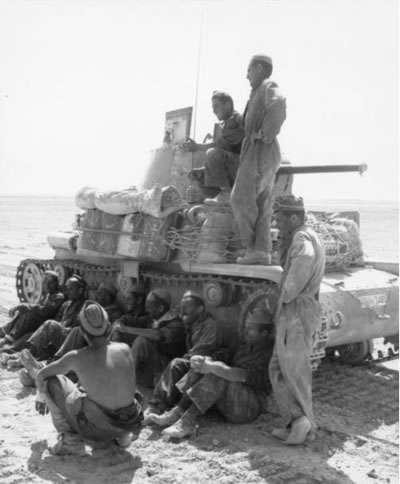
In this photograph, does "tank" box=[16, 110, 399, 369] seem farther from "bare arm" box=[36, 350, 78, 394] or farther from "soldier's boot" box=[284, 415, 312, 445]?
"bare arm" box=[36, 350, 78, 394]

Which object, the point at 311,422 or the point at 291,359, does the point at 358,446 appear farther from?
the point at 291,359

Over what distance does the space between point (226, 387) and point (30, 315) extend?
12.7 feet

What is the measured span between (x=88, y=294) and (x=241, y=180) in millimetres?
3745

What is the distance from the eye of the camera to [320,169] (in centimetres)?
823

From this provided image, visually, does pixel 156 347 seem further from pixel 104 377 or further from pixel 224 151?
pixel 224 151

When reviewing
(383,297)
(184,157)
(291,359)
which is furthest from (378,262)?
(291,359)

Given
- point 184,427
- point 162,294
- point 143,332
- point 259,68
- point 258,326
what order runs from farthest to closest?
point 162,294 < point 143,332 < point 259,68 < point 258,326 < point 184,427

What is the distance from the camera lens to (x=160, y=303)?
8.00 metres

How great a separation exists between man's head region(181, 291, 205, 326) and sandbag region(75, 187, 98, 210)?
2.55 meters

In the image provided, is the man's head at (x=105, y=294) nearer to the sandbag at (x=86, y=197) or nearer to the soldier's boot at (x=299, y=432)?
the sandbag at (x=86, y=197)

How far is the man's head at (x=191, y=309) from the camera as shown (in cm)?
705

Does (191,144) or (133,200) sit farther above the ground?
(191,144)

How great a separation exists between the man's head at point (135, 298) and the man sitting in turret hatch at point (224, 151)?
1693 millimetres

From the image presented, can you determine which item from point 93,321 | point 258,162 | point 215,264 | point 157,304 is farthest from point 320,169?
point 93,321
